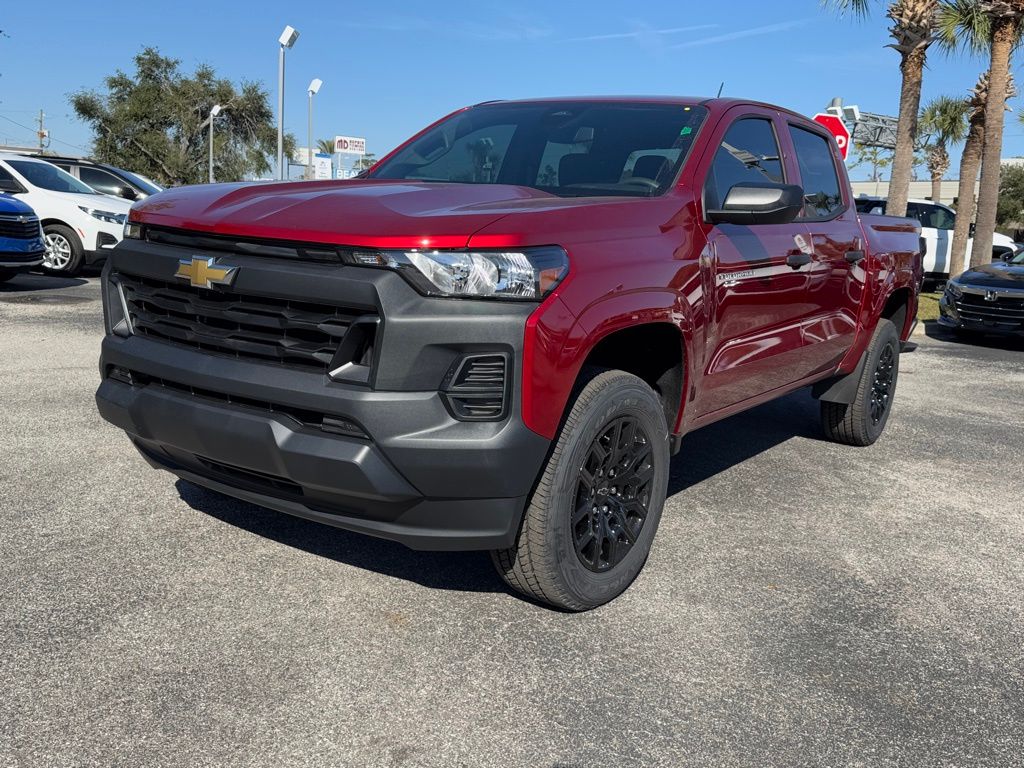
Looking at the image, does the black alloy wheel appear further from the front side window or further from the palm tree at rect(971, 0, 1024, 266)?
the front side window

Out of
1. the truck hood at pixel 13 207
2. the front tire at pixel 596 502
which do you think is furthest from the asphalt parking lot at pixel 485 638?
the truck hood at pixel 13 207

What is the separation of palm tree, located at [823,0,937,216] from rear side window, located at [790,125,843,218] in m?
12.4

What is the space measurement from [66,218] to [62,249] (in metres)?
0.45

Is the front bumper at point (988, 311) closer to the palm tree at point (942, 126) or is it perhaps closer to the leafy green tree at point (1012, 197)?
the palm tree at point (942, 126)

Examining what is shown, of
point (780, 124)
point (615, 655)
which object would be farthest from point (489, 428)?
point (780, 124)

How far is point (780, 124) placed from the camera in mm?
4703

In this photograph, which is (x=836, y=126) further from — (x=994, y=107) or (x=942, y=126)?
(x=942, y=126)

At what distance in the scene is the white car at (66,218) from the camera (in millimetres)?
12844

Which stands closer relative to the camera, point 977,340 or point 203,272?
point 203,272

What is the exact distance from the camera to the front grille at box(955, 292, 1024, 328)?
11617 millimetres

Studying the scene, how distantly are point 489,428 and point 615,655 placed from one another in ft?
2.91

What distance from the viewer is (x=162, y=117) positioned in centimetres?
4894

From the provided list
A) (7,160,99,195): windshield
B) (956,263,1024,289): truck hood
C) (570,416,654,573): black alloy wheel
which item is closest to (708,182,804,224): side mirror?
(570,416,654,573): black alloy wheel

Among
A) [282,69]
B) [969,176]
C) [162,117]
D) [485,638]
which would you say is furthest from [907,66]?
[162,117]
